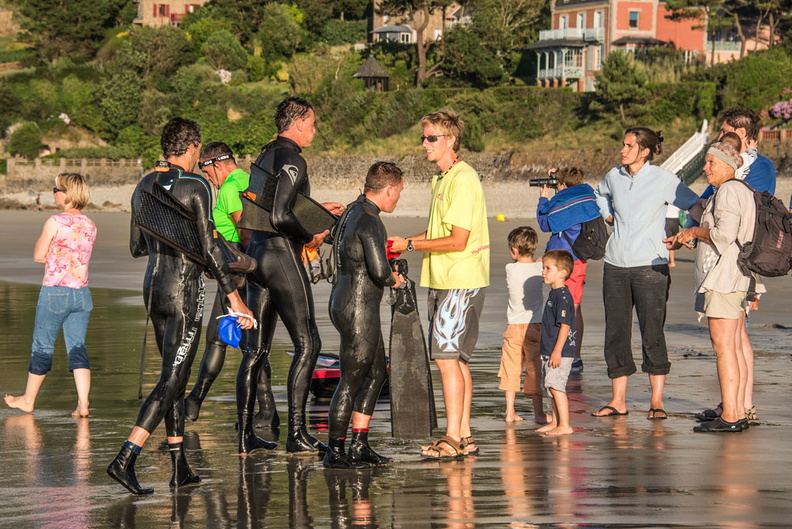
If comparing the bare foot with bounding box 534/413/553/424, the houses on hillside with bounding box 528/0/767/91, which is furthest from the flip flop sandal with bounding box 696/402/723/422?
the houses on hillside with bounding box 528/0/767/91

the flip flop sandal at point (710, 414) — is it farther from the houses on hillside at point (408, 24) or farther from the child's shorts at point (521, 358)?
the houses on hillside at point (408, 24)

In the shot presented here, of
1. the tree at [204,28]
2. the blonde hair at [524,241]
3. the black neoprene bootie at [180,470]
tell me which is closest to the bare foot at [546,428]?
the blonde hair at [524,241]

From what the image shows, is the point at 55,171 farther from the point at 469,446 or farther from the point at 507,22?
the point at 469,446

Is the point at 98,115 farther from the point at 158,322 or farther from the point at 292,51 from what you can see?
the point at 158,322

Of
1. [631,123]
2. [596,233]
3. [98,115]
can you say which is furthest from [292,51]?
[596,233]

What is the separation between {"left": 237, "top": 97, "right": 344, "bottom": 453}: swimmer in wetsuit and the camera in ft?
24.7

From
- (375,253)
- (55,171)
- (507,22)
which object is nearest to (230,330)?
(375,253)

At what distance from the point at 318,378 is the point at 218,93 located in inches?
3016

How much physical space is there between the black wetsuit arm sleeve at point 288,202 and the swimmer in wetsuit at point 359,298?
0.44 m

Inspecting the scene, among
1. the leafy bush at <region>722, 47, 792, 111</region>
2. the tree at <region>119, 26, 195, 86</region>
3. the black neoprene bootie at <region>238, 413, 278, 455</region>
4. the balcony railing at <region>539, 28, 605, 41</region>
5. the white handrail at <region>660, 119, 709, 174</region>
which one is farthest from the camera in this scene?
the tree at <region>119, 26, 195, 86</region>

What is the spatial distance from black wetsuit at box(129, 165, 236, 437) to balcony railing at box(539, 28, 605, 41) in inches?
2679

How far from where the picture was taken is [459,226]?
285 inches

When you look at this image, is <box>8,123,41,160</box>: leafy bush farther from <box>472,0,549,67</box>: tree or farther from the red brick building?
the red brick building

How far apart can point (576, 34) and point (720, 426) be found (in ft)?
220
